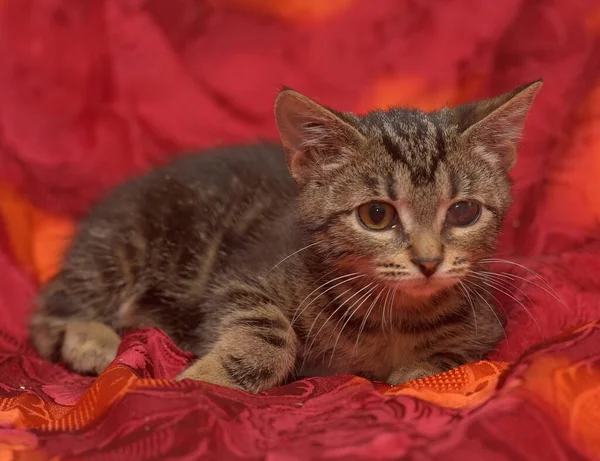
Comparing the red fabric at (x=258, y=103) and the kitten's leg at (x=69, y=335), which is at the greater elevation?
the red fabric at (x=258, y=103)

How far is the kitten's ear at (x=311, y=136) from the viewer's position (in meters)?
1.23

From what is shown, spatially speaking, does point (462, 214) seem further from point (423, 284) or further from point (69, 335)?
point (69, 335)

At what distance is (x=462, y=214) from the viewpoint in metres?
1.23

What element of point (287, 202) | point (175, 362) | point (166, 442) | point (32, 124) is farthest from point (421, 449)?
point (32, 124)

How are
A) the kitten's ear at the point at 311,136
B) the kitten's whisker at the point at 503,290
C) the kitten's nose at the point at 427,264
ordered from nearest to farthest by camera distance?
the kitten's nose at the point at 427,264 → the kitten's ear at the point at 311,136 → the kitten's whisker at the point at 503,290

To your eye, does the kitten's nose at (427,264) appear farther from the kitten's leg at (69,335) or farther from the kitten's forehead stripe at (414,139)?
the kitten's leg at (69,335)

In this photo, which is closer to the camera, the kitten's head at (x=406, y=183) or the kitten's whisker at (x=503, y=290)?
the kitten's head at (x=406, y=183)

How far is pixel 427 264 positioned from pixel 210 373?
0.41 m

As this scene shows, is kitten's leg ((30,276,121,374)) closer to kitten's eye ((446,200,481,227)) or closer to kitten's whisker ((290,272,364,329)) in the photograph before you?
kitten's whisker ((290,272,364,329))

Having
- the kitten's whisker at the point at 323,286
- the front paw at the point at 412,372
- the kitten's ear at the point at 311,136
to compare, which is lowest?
the front paw at the point at 412,372

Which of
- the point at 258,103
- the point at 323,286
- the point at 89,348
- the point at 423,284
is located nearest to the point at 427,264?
the point at 423,284

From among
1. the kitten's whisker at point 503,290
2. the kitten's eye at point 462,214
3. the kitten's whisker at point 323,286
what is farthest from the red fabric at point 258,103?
the kitten's eye at point 462,214

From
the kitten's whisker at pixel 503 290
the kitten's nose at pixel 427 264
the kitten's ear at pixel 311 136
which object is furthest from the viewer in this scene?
the kitten's whisker at pixel 503 290

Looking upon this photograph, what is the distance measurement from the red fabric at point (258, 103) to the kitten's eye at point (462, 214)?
24 cm
